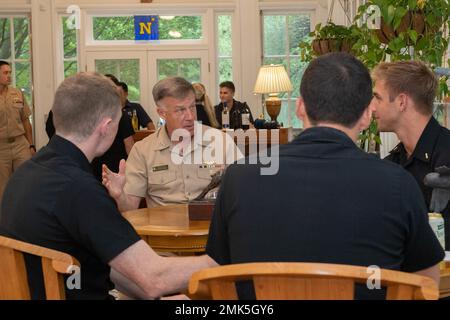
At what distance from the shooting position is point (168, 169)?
3.84m

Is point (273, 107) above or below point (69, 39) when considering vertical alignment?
below

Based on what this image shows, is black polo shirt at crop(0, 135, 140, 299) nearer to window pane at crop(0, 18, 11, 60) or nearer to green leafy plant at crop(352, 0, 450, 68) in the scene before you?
green leafy plant at crop(352, 0, 450, 68)

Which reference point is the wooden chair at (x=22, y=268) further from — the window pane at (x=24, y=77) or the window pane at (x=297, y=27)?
the window pane at (x=297, y=27)

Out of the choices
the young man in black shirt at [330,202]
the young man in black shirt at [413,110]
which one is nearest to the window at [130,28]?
the young man in black shirt at [413,110]

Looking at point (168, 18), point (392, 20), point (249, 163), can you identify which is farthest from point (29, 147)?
point (249, 163)

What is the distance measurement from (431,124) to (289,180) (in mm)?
1396

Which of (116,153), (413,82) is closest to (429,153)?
(413,82)

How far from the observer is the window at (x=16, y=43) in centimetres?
976

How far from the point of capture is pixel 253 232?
168 cm

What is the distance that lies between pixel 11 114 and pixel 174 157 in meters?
4.60

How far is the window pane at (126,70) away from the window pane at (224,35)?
120 centimetres

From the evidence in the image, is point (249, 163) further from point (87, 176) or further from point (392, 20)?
point (392, 20)

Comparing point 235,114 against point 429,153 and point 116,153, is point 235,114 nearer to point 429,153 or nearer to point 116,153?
point 116,153

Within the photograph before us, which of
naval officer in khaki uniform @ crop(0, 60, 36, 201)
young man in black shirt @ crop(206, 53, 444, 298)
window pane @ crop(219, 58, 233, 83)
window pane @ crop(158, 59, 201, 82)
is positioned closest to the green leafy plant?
young man in black shirt @ crop(206, 53, 444, 298)
